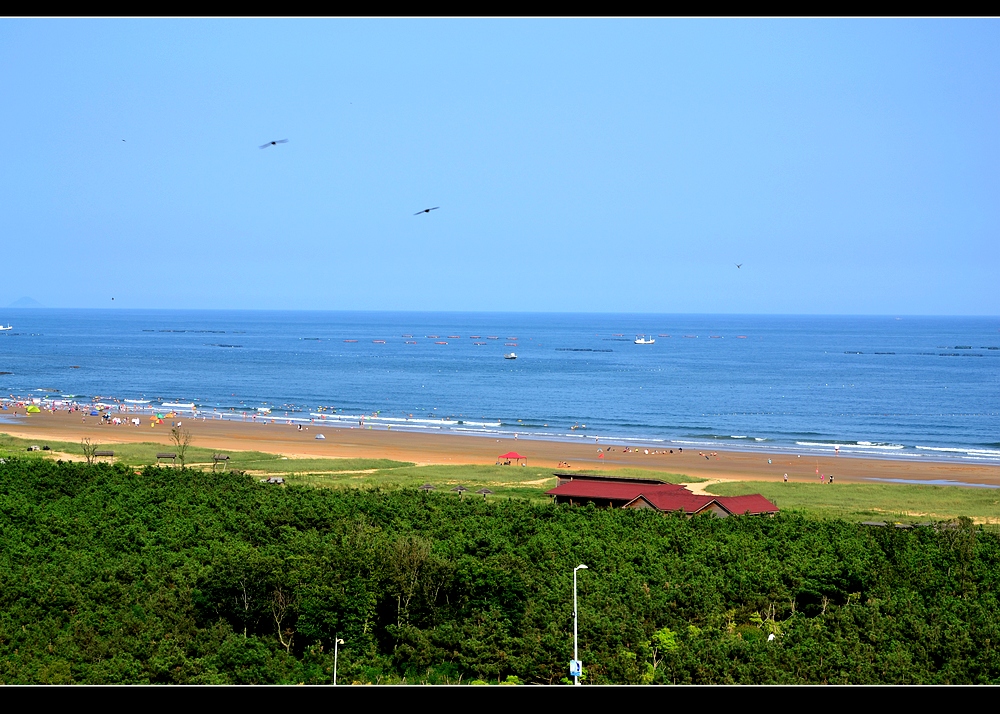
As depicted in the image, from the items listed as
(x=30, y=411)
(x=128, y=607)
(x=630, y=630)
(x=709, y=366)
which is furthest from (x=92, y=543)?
(x=709, y=366)

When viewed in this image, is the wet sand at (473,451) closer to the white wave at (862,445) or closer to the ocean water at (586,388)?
the ocean water at (586,388)

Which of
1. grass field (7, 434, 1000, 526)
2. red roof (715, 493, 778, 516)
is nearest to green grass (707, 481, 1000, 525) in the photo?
grass field (7, 434, 1000, 526)

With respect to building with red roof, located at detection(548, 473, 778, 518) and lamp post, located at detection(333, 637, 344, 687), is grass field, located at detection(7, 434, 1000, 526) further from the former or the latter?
lamp post, located at detection(333, 637, 344, 687)

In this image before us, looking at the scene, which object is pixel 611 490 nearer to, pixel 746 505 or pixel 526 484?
pixel 746 505

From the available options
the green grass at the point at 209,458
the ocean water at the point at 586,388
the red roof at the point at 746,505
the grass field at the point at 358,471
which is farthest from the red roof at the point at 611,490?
the ocean water at the point at 586,388
